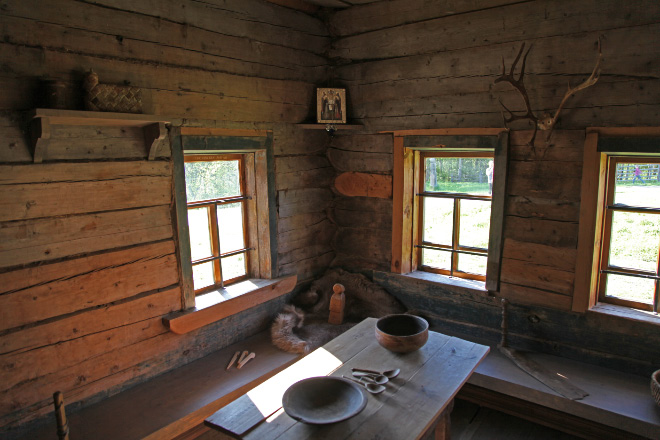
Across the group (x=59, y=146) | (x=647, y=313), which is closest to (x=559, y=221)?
(x=647, y=313)

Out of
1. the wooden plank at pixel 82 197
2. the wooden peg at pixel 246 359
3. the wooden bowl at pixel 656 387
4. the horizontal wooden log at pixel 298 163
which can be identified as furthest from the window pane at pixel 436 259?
the wooden plank at pixel 82 197

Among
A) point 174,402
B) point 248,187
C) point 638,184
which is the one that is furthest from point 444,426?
point 248,187

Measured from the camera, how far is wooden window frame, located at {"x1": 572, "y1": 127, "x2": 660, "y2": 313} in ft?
8.85

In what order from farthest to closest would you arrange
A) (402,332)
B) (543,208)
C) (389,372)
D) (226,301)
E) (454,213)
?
(454,213) < (226,301) < (543,208) < (402,332) < (389,372)

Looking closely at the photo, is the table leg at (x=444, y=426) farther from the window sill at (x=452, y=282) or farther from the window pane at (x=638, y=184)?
the window pane at (x=638, y=184)

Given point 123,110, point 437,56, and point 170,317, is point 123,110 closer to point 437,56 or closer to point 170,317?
point 170,317

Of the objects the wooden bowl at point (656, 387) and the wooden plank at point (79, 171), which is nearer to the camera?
the wooden plank at point (79, 171)

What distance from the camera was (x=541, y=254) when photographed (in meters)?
3.08

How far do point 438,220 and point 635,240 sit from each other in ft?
4.49

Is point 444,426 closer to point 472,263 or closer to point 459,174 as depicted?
point 472,263

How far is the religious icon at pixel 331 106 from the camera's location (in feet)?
12.1

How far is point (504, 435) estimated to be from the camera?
3.04 meters

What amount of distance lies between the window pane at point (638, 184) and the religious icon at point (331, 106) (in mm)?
2084

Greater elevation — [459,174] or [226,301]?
[459,174]
